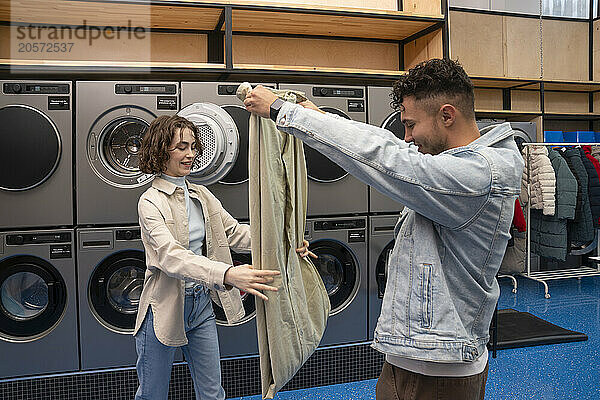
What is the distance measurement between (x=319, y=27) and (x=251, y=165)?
246cm

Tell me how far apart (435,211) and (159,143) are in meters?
1.37

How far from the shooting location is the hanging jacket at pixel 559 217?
523 centimetres

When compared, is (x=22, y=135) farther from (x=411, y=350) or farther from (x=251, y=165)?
(x=411, y=350)

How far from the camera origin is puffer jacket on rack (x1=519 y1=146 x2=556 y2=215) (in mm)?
5172

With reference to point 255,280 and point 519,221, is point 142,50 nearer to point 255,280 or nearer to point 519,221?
point 255,280

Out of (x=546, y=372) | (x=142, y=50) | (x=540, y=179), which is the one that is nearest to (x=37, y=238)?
(x=142, y=50)

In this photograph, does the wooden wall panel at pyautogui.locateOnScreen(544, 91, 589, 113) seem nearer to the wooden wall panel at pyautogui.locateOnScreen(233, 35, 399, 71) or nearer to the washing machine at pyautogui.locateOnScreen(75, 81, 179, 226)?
the wooden wall panel at pyautogui.locateOnScreen(233, 35, 399, 71)

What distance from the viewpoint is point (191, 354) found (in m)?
2.33

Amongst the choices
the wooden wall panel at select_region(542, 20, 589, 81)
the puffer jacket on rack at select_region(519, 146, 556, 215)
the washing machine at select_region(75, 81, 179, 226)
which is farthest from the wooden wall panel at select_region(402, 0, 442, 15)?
the wooden wall panel at select_region(542, 20, 589, 81)

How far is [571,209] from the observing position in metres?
5.23

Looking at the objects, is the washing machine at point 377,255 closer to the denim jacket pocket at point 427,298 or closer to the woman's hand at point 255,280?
the woman's hand at point 255,280

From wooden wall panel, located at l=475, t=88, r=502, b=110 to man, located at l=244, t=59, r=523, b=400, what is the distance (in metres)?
4.78

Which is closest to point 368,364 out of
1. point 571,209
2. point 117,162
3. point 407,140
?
point 117,162

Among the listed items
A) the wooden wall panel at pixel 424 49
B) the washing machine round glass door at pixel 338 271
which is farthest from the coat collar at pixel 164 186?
the wooden wall panel at pixel 424 49
